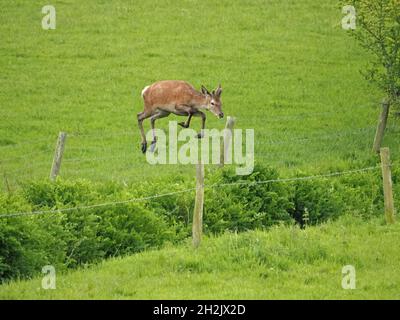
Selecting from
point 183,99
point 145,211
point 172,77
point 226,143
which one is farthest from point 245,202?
point 172,77

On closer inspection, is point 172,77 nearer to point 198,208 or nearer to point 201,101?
point 201,101

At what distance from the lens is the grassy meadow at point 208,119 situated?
44.6 feet

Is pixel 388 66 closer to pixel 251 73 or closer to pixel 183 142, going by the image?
pixel 183 142

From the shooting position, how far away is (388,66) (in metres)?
26.6

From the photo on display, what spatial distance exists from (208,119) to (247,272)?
54.5 feet

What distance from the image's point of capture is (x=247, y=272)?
13.8 metres

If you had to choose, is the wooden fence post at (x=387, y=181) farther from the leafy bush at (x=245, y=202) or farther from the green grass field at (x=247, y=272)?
the leafy bush at (x=245, y=202)

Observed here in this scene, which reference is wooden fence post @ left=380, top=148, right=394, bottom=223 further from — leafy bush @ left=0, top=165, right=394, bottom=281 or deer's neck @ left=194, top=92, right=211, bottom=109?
deer's neck @ left=194, top=92, right=211, bottom=109

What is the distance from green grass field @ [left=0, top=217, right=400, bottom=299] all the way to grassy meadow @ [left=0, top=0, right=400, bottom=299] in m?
0.03

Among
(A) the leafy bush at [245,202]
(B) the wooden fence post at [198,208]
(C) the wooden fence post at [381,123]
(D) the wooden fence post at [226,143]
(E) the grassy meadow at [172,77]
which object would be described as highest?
(E) the grassy meadow at [172,77]

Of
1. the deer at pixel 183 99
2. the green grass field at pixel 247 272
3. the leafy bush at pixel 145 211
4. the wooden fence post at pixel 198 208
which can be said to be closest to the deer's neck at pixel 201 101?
the deer at pixel 183 99

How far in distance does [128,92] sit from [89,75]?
87.5 inches

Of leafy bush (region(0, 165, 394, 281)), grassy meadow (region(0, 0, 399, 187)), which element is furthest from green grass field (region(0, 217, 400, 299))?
grassy meadow (region(0, 0, 399, 187))

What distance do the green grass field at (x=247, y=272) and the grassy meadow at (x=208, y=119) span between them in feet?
0.10
